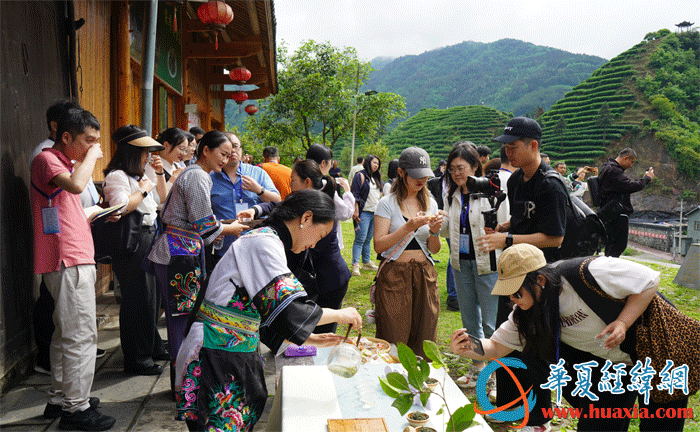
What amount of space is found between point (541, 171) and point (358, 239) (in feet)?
15.6

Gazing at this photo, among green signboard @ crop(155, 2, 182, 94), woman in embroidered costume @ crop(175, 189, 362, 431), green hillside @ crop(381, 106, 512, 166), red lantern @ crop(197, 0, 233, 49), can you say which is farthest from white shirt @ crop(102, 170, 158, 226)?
green hillside @ crop(381, 106, 512, 166)

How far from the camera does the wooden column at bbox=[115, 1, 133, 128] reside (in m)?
5.45

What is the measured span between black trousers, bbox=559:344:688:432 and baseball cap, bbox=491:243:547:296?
57cm

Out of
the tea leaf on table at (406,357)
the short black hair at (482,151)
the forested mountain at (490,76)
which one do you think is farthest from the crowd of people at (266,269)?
the forested mountain at (490,76)

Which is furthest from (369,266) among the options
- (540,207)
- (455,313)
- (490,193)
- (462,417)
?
(462,417)

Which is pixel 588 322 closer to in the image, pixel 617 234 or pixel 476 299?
pixel 476 299

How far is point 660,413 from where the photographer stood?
85.3 inches

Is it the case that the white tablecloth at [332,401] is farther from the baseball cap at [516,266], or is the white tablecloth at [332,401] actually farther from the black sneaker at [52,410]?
the black sneaker at [52,410]

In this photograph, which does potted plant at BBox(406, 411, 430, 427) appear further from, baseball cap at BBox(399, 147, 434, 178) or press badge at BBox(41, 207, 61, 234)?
press badge at BBox(41, 207, 61, 234)

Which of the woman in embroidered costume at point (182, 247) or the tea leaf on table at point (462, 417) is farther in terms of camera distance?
the woman in embroidered costume at point (182, 247)

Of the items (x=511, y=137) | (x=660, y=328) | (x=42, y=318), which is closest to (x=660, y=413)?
(x=660, y=328)

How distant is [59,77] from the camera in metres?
4.01

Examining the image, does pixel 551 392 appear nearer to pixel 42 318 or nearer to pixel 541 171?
pixel 541 171

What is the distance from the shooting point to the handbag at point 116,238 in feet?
11.0
